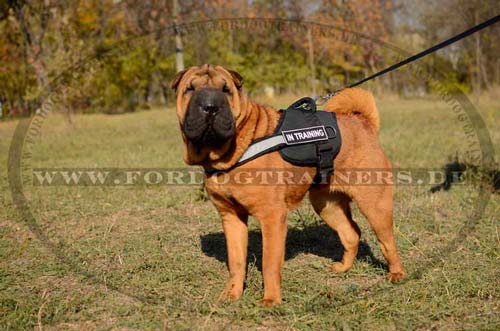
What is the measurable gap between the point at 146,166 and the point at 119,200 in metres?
2.58

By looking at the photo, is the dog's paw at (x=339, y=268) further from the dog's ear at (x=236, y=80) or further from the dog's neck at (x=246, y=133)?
the dog's ear at (x=236, y=80)

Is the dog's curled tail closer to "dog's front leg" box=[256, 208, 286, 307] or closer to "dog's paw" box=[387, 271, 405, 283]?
"dog's paw" box=[387, 271, 405, 283]

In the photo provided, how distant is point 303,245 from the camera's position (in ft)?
16.8

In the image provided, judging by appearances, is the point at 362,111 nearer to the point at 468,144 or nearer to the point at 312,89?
the point at 468,144

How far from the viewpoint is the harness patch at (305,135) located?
12.0ft

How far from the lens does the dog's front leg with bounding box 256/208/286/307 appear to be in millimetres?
3463

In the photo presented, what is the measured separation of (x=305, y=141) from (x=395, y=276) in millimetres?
1440

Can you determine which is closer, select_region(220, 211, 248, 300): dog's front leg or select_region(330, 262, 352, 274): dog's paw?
select_region(220, 211, 248, 300): dog's front leg

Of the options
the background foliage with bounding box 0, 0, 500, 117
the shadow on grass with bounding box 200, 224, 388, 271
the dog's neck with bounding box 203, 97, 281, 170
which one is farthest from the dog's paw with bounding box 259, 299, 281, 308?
the background foliage with bounding box 0, 0, 500, 117

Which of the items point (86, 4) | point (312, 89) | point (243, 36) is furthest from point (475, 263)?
point (243, 36)

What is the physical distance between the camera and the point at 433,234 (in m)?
5.23

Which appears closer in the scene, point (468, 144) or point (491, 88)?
point (468, 144)

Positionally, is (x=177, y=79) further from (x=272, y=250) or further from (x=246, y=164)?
(x=272, y=250)

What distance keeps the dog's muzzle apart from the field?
1.26 meters
